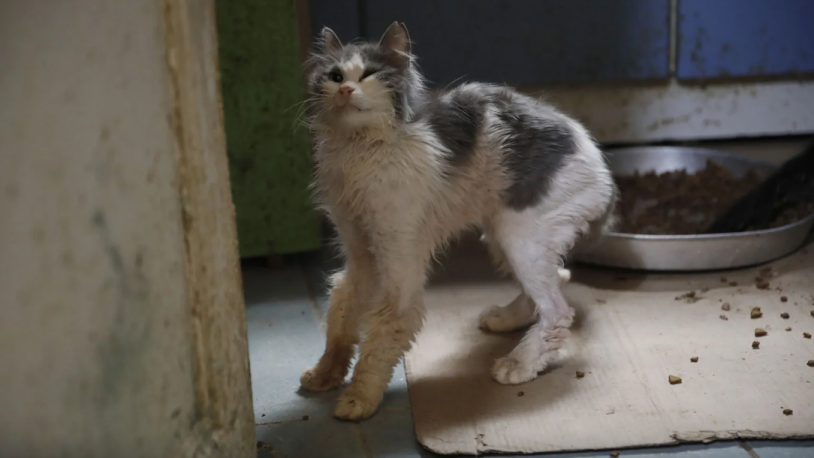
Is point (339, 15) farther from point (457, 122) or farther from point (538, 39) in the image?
point (457, 122)

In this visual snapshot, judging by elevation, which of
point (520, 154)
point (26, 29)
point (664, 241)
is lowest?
point (664, 241)

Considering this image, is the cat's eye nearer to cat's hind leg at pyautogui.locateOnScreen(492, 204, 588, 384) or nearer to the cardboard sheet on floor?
cat's hind leg at pyautogui.locateOnScreen(492, 204, 588, 384)

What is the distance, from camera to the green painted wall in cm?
267

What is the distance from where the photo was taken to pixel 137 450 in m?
1.40

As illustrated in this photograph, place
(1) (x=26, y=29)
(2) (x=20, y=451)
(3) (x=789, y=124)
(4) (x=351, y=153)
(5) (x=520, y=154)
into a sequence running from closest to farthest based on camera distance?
(1) (x=26, y=29) < (2) (x=20, y=451) < (4) (x=351, y=153) < (5) (x=520, y=154) < (3) (x=789, y=124)

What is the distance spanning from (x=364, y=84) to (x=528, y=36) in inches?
63.7

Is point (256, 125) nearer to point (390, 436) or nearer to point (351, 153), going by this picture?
point (351, 153)

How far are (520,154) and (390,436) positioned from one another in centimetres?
76

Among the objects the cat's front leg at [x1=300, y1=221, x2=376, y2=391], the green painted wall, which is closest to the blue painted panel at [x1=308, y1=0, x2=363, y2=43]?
the green painted wall

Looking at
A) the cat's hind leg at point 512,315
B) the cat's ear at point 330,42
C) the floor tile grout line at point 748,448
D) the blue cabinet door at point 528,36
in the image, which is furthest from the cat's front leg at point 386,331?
the blue cabinet door at point 528,36

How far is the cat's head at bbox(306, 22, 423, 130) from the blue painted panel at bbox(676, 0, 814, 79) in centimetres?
185

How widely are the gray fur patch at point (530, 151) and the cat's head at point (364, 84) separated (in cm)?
28

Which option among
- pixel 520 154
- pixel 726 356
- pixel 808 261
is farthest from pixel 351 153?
pixel 808 261

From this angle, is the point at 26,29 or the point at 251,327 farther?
the point at 251,327
